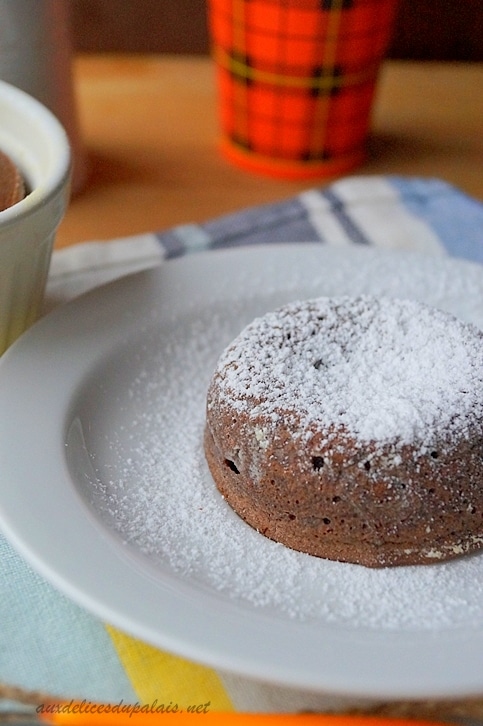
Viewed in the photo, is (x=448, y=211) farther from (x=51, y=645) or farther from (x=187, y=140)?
(x=51, y=645)

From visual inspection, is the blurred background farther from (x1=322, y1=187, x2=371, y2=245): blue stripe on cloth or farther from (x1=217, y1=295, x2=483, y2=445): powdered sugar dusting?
(x1=217, y1=295, x2=483, y2=445): powdered sugar dusting

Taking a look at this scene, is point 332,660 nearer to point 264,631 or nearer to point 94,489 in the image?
point 264,631

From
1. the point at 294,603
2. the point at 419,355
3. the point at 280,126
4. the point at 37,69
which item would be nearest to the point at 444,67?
the point at 280,126

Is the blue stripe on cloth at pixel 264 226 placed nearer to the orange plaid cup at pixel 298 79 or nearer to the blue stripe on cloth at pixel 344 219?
the blue stripe on cloth at pixel 344 219

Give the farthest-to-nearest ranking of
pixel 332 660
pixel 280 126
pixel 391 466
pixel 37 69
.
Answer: pixel 280 126 < pixel 37 69 < pixel 391 466 < pixel 332 660

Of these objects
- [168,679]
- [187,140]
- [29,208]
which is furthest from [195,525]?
[187,140]

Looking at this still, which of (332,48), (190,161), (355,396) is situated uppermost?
(332,48)
